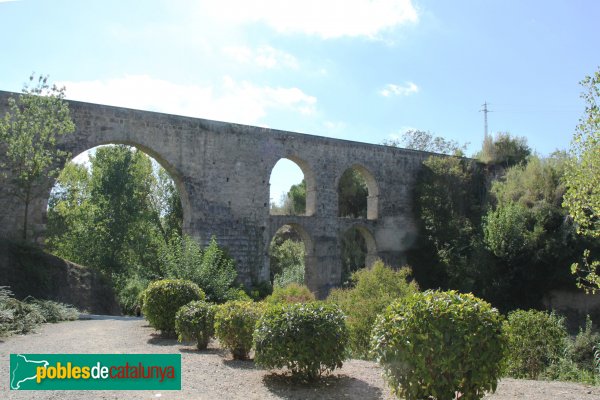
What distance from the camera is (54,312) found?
9125 mm

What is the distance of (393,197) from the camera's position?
18125 mm

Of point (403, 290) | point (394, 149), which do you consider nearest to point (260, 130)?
point (394, 149)

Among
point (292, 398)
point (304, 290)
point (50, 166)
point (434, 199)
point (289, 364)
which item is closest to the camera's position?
point (292, 398)

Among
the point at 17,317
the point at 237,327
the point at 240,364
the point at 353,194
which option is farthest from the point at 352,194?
the point at 240,364

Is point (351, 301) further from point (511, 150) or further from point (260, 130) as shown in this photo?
point (511, 150)

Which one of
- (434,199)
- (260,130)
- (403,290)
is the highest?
(260,130)

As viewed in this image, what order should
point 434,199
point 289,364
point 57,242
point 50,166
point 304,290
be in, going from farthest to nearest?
point 57,242, point 434,199, point 50,166, point 304,290, point 289,364

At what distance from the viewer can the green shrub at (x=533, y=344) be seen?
627cm

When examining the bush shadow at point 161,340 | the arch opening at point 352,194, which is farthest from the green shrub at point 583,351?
the arch opening at point 352,194

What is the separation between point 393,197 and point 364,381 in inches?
535

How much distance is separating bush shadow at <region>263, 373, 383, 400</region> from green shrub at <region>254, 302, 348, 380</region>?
11 cm

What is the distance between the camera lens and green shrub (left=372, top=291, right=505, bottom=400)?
12.0ft

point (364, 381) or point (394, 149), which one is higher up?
point (394, 149)

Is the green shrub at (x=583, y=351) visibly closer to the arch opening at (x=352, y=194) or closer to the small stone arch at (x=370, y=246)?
the small stone arch at (x=370, y=246)
